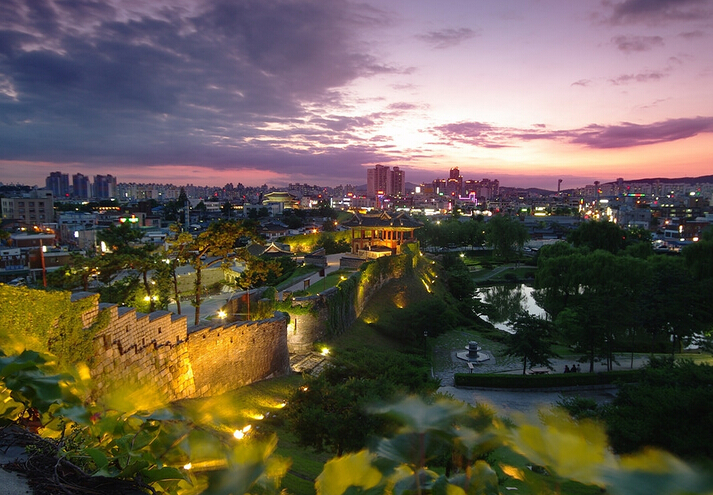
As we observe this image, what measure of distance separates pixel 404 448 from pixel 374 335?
69.3 feet

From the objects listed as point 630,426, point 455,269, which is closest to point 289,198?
point 455,269

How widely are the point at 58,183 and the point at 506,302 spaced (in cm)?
21197

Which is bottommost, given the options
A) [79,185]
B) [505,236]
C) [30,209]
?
[505,236]

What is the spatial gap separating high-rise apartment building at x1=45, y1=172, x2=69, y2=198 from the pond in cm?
20098

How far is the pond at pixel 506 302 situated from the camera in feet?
105

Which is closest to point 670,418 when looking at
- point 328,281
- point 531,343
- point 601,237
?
point 531,343

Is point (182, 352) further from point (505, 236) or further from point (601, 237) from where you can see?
point (505, 236)

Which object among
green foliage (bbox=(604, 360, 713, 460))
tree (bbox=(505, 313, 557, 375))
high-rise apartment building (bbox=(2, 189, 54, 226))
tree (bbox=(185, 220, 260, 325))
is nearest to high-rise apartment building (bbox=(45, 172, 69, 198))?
high-rise apartment building (bbox=(2, 189, 54, 226))

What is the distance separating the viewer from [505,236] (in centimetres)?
5369

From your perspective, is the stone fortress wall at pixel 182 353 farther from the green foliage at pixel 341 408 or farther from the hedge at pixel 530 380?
the hedge at pixel 530 380

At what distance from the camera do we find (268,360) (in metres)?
13.5

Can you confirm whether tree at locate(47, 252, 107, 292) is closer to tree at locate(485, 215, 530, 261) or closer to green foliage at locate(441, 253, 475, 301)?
green foliage at locate(441, 253, 475, 301)

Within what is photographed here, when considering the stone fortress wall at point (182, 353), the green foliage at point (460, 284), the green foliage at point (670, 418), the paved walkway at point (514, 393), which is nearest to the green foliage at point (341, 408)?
the stone fortress wall at point (182, 353)

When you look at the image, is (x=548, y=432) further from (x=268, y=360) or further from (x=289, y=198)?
(x=289, y=198)
